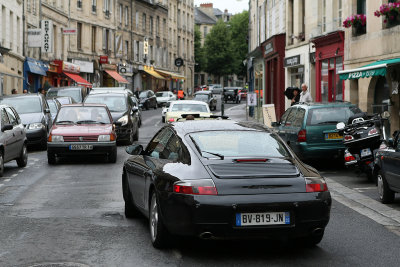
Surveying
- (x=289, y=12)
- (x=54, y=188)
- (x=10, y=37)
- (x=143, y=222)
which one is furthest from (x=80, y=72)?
(x=143, y=222)

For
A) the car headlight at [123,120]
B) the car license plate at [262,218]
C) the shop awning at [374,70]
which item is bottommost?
the car license plate at [262,218]

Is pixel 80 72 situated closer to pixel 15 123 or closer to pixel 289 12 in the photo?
pixel 289 12

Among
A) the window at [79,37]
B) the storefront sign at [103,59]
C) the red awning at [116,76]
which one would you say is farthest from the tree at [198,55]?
the window at [79,37]

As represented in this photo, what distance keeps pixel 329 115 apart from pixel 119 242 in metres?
9.19

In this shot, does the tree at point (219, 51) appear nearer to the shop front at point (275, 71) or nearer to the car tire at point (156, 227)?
the shop front at point (275, 71)

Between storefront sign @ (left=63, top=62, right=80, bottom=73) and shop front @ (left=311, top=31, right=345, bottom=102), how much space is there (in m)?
26.1

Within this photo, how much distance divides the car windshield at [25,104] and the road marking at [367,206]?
40.4ft

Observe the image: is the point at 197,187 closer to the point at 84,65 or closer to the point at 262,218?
the point at 262,218

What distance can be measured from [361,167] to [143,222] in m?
6.24

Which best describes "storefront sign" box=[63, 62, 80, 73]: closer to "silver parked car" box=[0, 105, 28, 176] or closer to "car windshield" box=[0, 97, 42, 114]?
"car windshield" box=[0, 97, 42, 114]

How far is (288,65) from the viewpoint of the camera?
34.5m

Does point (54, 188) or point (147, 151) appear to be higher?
point (147, 151)

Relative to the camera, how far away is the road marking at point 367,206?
9641 mm

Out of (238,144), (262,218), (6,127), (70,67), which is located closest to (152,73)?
(70,67)
